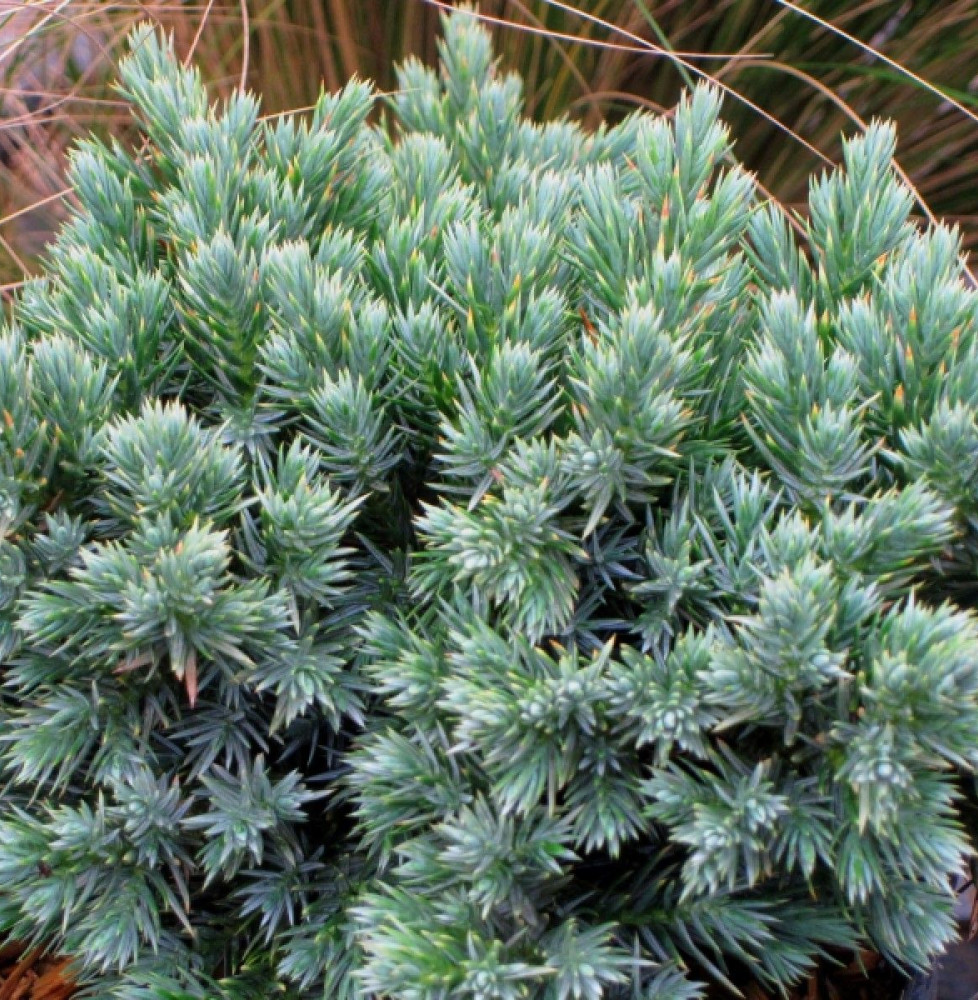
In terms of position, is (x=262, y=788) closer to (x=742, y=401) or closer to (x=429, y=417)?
(x=429, y=417)

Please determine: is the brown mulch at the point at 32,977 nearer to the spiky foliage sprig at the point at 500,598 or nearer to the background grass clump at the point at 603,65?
the spiky foliage sprig at the point at 500,598

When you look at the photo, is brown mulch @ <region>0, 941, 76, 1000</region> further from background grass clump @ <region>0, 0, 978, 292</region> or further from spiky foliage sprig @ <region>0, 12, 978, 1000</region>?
background grass clump @ <region>0, 0, 978, 292</region>

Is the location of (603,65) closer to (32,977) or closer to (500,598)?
(500,598)

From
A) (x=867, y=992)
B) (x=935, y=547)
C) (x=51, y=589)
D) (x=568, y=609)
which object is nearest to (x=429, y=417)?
(x=568, y=609)

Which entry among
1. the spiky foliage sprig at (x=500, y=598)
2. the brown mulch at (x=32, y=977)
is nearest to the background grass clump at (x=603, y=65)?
the spiky foliage sprig at (x=500, y=598)

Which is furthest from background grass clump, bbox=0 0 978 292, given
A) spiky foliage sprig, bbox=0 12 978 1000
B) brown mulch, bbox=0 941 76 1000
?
brown mulch, bbox=0 941 76 1000

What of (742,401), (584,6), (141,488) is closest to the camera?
(141,488)

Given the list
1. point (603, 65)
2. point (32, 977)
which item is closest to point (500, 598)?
point (32, 977)
